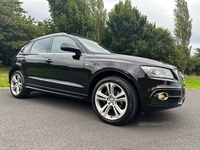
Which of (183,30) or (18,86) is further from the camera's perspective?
(183,30)

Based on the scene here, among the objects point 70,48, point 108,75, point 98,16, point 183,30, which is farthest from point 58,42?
point 183,30

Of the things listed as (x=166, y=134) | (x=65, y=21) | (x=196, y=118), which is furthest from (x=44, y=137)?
(x=65, y=21)

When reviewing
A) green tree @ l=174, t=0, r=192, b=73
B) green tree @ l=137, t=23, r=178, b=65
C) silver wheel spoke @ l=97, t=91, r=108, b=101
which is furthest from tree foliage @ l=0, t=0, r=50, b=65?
green tree @ l=174, t=0, r=192, b=73

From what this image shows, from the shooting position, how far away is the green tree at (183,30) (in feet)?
75.6

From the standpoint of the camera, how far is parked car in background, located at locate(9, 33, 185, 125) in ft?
8.48

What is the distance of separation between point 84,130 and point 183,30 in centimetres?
2421

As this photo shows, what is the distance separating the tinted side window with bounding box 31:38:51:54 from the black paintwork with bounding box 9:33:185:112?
14 cm

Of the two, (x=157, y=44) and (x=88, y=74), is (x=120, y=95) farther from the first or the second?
(x=157, y=44)

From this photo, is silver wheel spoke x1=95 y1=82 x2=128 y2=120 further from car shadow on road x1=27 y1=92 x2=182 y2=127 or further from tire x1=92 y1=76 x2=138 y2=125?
car shadow on road x1=27 y1=92 x2=182 y2=127

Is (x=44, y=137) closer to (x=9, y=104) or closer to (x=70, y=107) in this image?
(x=70, y=107)

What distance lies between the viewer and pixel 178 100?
8.83ft

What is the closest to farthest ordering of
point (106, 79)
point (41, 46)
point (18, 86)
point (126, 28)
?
point (106, 79) < point (41, 46) < point (18, 86) < point (126, 28)

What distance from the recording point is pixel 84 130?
2564mm

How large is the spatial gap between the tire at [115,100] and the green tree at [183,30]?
22.6m
